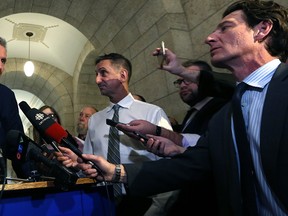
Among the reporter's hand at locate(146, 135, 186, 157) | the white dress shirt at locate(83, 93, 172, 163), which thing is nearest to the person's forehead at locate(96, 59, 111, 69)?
the white dress shirt at locate(83, 93, 172, 163)

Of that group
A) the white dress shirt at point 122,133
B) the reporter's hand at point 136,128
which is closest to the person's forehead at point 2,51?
the white dress shirt at point 122,133

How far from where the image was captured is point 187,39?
3334mm

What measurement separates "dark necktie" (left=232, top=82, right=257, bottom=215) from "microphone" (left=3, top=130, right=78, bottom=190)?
66cm

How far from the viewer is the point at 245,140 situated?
1.10 metres

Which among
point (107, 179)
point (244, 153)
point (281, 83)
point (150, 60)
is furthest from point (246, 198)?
point (150, 60)

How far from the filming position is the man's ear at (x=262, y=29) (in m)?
1.40

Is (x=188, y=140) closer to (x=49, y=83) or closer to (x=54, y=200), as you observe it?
(x=54, y=200)

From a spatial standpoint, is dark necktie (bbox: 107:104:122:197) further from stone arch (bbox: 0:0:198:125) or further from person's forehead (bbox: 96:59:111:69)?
stone arch (bbox: 0:0:198:125)

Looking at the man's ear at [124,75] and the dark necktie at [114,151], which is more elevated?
the man's ear at [124,75]

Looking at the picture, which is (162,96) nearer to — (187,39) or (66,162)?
(187,39)

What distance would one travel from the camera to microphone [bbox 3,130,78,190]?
122 centimetres

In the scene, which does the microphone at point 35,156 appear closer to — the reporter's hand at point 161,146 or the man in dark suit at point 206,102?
the reporter's hand at point 161,146

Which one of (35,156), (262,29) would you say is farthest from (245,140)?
(35,156)

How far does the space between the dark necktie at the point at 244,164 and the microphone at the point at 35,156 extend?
0.66 metres
